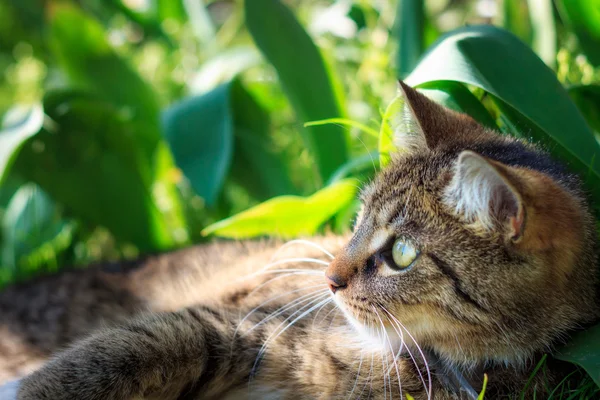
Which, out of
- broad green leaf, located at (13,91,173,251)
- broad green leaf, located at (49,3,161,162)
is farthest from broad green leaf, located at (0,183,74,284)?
broad green leaf, located at (49,3,161,162)

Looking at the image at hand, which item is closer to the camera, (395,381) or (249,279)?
(395,381)

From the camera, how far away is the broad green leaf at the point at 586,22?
2.21m

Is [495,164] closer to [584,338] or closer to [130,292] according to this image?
[584,338]

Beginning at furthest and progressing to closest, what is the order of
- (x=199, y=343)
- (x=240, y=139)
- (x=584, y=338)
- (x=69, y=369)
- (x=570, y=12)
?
(x=240, y=139) → (x=570, y=12) → (x=199, y=343) → (x=69, y=369) → (x=584, y=338)

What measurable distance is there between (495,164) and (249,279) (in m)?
1.03

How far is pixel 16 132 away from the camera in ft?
8.21

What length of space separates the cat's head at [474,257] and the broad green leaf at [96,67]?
189 centimetres

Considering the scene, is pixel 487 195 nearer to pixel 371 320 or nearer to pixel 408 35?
pixel 371 320

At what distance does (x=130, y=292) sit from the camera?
7.55 feet

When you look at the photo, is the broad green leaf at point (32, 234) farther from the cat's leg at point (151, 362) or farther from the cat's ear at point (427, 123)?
the cat's ear at point (427, 123)

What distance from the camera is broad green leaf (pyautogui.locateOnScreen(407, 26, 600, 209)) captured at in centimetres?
168

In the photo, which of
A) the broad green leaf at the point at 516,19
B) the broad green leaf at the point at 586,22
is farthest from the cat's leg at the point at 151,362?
the broad green leaf at the point at 516,19

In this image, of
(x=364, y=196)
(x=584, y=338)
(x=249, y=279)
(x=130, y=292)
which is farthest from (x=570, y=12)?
(x=130, y=292)

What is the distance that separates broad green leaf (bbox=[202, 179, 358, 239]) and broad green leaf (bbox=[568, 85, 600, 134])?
0.82 metres
